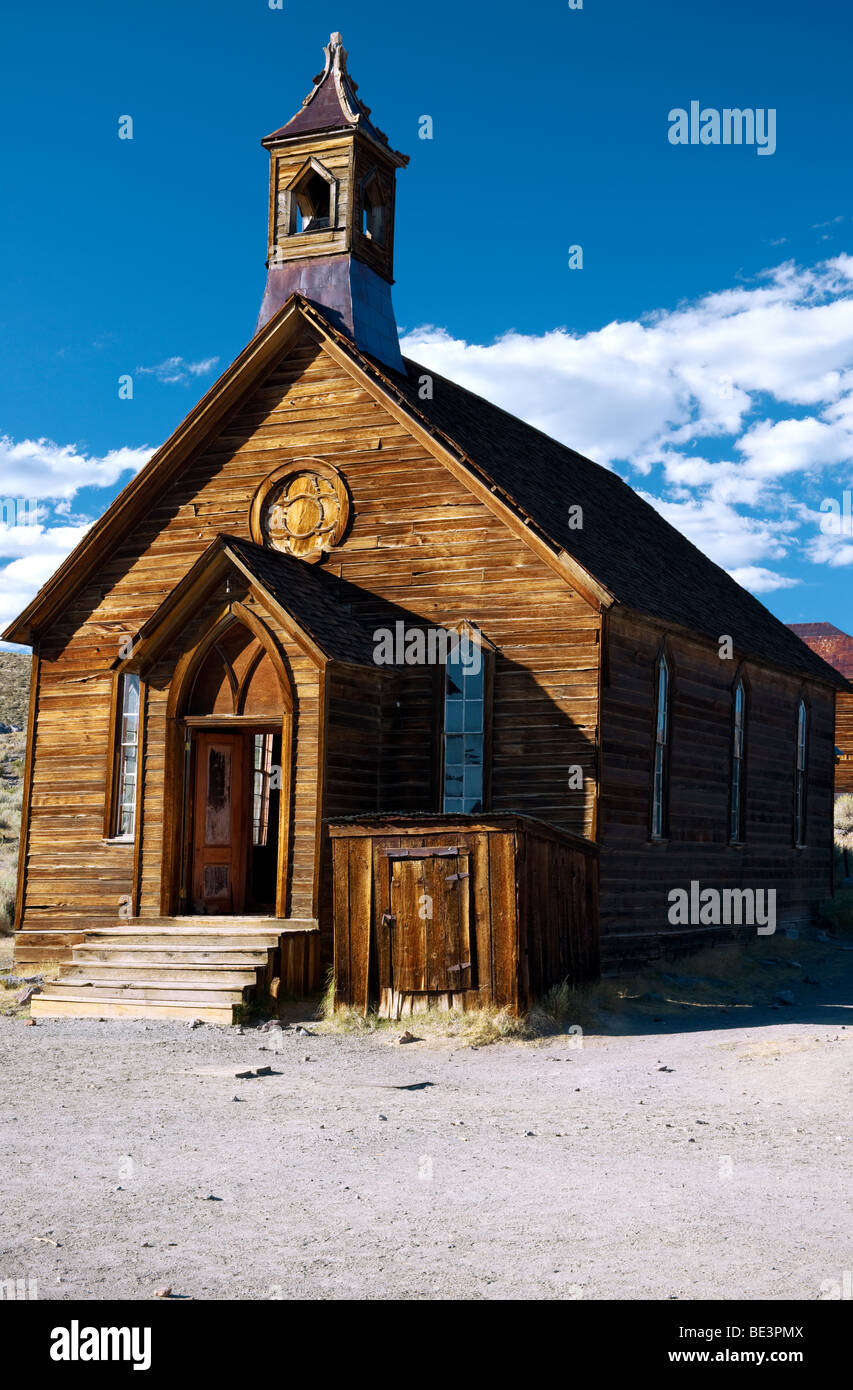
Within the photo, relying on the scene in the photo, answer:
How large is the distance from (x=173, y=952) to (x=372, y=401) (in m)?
7.54

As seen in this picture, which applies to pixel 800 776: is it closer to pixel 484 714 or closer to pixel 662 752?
pixel 662 752

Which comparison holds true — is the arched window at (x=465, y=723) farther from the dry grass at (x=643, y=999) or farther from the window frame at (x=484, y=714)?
the dry grass at (x=643, y=999)

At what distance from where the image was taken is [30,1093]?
412 inches

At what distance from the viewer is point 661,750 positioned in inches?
734

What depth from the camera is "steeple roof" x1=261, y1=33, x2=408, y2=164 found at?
64.3 ft

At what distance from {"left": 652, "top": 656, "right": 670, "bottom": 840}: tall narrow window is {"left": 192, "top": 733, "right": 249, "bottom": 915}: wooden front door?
5.40 metres

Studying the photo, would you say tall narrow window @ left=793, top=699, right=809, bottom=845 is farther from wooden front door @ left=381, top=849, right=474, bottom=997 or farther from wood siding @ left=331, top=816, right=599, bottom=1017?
wooden front door @ left=381, top=849, right=474, bottom=997

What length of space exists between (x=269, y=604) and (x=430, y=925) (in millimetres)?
4375

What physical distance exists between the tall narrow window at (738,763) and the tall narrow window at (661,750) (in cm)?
300

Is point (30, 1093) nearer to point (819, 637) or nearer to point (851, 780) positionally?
A: point (851, 780)

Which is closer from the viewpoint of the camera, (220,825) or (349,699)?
(349,699)

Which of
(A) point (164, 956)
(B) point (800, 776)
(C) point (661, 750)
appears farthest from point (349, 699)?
(B) point (800, 776)

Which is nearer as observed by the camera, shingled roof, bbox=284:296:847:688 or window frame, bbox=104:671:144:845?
shingled roof, bbox=284:296:847:688

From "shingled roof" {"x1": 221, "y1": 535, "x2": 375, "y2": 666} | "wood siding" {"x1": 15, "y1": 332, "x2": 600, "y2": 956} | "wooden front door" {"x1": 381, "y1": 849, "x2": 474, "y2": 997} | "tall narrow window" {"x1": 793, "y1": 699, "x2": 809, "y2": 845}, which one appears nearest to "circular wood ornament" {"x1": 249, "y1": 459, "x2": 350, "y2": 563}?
"wood siding" {"x1": 15, "y1": 332, "x2": 600, "y2": 956}
